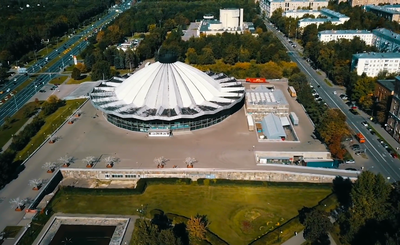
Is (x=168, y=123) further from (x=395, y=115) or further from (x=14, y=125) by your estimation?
(x=395, y=115)

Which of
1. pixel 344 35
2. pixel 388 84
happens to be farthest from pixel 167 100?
pixel 344 35

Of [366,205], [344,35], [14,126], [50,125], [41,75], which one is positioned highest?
[344,35]

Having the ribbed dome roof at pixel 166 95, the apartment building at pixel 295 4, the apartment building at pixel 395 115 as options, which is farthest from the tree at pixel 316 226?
the apartment building at pixel 295 4

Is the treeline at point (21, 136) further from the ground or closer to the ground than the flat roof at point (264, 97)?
closer to the ground

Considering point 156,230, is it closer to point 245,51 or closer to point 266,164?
point 266,164

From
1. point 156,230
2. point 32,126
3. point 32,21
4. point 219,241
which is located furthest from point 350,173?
point 32,21

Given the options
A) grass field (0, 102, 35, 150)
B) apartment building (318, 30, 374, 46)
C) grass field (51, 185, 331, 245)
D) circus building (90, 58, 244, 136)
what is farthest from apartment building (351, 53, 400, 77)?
grass field (0, 102, 35, 150)

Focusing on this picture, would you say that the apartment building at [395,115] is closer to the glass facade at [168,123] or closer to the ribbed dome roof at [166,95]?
the ribbed dome roof at [166,95]
